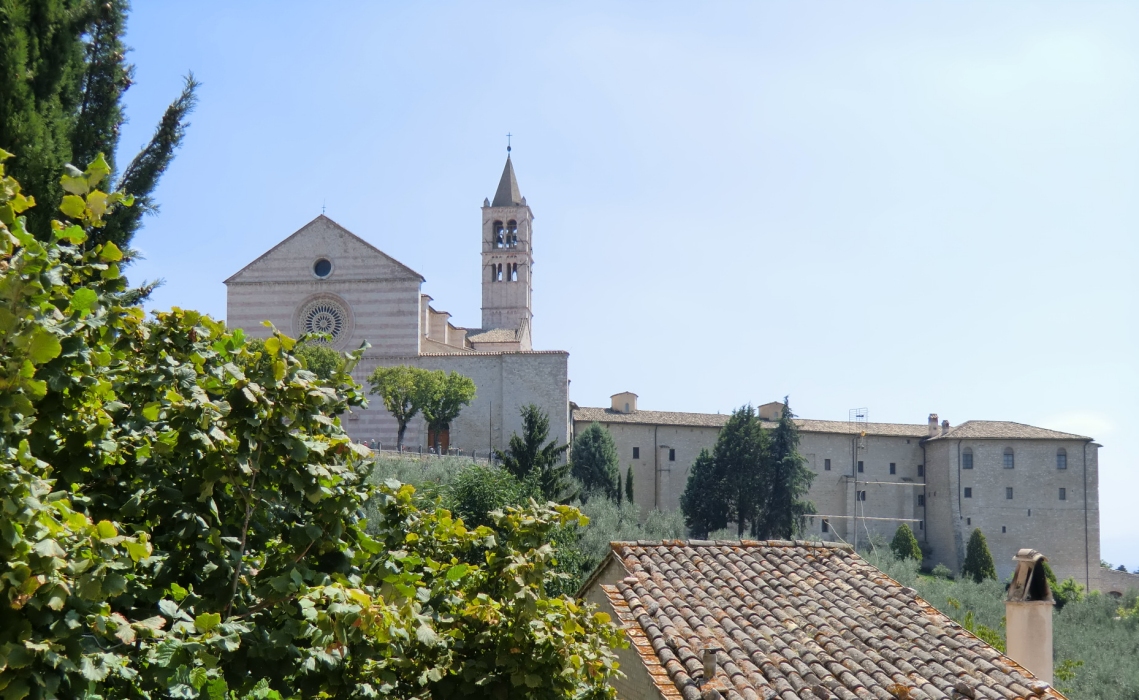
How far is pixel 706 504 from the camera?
44625 millimetres

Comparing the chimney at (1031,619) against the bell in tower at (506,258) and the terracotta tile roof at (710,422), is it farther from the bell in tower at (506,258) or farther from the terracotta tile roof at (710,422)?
the bell in tower at (506,258)

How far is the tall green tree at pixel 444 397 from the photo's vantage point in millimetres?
42281

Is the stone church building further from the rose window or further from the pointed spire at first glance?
the pointed spire

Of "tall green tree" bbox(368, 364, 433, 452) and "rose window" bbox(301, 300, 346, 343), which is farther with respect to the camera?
"rose window" bbox(301, 300, 346, 343)

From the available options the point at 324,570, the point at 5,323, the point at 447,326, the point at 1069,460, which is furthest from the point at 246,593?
the point at 1069,460

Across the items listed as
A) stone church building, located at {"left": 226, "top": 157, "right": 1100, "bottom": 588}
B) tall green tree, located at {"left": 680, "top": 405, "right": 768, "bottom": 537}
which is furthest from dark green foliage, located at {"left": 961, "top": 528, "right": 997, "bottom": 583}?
tall green tree, located at {"left": 680, "top": 405, "right": 768, "bottom": 537}

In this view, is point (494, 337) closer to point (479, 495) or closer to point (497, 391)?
point (497, 391)

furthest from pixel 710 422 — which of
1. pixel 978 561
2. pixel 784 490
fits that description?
pixel 978 561

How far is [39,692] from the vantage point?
2.85m

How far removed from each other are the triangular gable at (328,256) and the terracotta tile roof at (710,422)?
1147 centimetres

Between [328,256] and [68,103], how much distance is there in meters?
40.0

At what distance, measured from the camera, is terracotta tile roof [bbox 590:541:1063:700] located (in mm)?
7770

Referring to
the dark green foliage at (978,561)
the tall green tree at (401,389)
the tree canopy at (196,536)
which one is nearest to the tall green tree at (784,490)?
the dark green foliage at (978,561)

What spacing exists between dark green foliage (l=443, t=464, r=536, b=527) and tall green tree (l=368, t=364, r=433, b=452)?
17220mm
